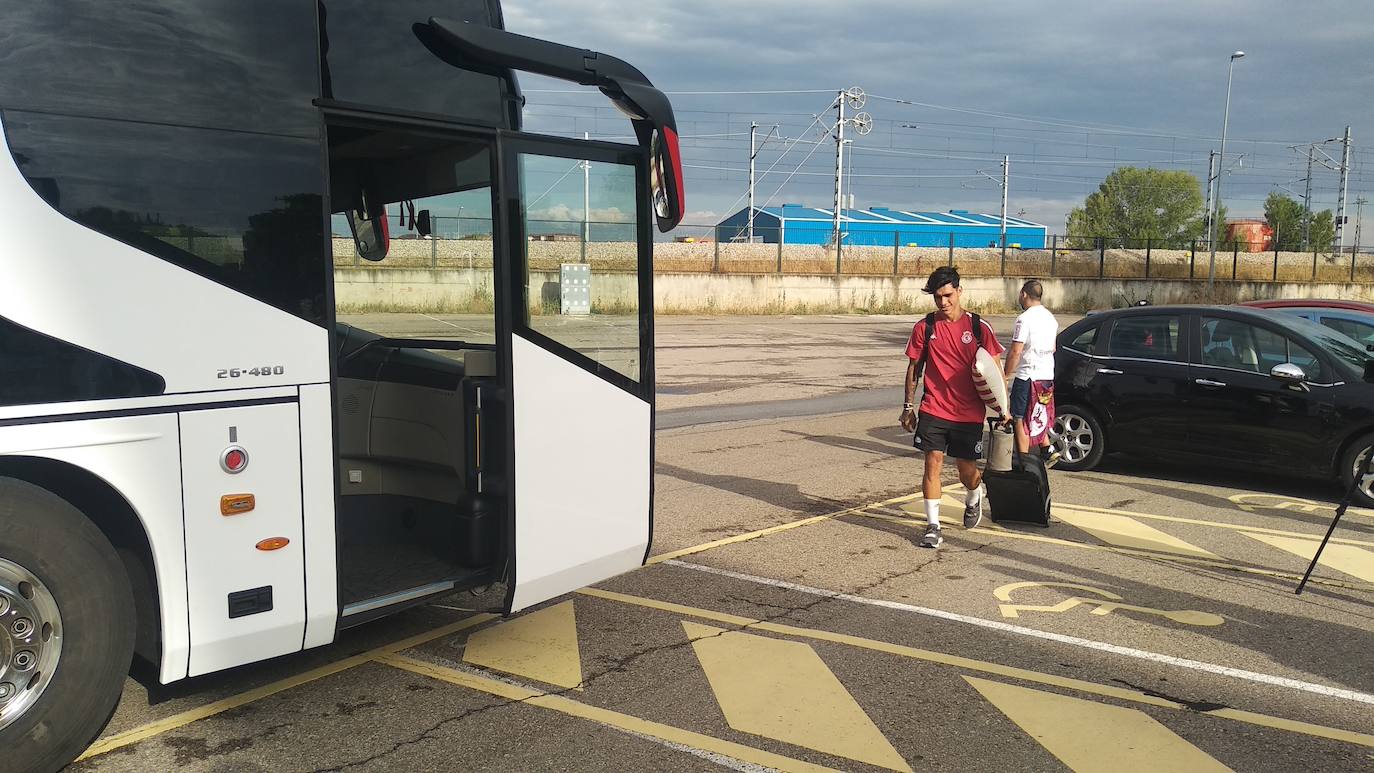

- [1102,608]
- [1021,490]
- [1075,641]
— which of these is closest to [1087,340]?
[1021,490]

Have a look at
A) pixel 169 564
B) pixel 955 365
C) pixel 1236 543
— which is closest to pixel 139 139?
pixel 169 564

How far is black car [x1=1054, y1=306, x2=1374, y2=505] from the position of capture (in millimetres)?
8695

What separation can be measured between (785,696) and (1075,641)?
69.2 inches

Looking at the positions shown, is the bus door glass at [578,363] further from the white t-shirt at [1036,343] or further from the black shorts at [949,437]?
the white t-shirt at [1036,343]

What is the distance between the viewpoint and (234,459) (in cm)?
387

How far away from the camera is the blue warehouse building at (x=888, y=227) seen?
79.6 meters

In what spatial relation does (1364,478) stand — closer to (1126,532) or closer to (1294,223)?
(1126,532)

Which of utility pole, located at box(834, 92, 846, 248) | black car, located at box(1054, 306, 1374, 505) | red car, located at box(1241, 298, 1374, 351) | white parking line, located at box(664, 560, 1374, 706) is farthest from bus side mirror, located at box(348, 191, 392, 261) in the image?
utility pole, located at box(834, 92, 846, 248)

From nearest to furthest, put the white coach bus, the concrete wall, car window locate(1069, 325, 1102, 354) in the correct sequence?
the white coach bus < car window locate(1069, 325, 1102, 354) < the concrete wall

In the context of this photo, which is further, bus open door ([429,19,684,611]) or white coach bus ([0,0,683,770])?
bus open door ([429,19,684,611])

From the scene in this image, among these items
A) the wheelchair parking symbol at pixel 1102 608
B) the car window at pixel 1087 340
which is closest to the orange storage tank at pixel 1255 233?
the car window at pixel 1087 340

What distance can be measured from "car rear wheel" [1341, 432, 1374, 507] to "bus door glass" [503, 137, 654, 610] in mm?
6383

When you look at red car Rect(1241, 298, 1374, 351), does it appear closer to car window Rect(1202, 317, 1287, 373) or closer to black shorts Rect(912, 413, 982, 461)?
car window Rect(1202, 317, 1287, 373)

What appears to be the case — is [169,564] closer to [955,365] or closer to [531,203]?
[531,203]
